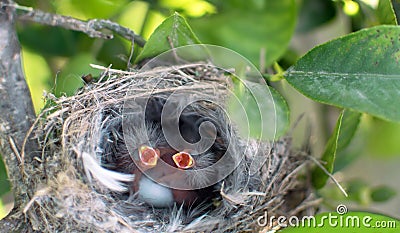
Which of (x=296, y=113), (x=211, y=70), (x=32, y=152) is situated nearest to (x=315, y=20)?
(x=296, y=113)

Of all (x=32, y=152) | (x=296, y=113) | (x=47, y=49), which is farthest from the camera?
(x=296, y=113)

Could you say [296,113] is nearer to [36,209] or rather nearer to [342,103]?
[342,103]

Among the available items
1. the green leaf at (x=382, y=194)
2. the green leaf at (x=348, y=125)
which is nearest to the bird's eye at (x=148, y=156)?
the green leaf at (x=348, y=125)

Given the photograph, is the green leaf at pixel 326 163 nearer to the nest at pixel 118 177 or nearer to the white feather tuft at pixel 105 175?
the nest at pixel 118 177

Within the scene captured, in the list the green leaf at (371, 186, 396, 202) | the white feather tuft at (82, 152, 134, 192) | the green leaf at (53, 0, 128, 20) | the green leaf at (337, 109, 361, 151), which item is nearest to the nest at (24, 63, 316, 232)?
the white feather tuft at (82, 152, 134, 192)

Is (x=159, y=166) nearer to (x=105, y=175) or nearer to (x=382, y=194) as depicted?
(x=105, y=175)

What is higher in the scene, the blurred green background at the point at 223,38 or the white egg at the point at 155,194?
the blurred green background at the point at 223,38

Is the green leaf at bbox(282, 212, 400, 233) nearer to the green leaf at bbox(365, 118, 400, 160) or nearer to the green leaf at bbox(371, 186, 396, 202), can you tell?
the green leaf at bbox(371, 186, 396, 202)
